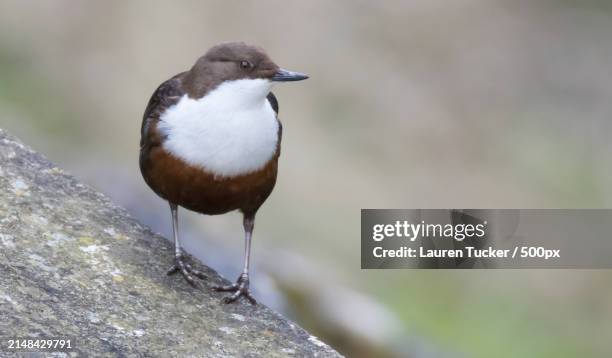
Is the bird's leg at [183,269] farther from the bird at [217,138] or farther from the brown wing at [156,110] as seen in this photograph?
the brown wing at [156,110]

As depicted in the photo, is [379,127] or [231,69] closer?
[231,69]

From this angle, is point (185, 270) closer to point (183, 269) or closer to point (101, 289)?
point (183, 269)

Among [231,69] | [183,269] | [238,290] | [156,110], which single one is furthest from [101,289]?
[231,69]

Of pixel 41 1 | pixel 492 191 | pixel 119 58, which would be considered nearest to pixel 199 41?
pixel 119 58

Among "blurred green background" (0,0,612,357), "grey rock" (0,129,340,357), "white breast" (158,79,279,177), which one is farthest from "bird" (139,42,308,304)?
"blurred green background" (0,0,612,357)

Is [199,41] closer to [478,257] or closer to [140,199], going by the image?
[140,199]

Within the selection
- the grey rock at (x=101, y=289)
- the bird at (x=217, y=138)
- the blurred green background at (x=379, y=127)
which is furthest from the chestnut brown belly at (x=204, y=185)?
the blurred green background at (x=379, y=127)

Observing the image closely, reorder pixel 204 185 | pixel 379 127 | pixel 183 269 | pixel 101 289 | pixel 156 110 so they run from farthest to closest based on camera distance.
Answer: pixel 379 127 → pixel 156 110 → pixel 204 185 → pixel 183 269 → pixel 101 289

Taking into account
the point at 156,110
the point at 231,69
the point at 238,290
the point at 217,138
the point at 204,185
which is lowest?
the point at 238,290
